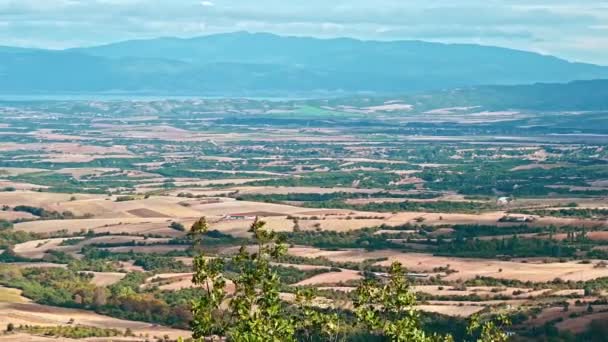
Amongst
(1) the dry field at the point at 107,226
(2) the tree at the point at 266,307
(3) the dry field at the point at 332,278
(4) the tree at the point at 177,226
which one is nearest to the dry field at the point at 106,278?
(3) the dry field at the point at 332,278

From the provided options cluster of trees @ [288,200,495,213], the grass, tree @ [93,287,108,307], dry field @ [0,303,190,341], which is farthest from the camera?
cluster of trees @ [288,200,495,213]

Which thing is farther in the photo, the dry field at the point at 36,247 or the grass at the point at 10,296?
the dry field at the point at 36,247

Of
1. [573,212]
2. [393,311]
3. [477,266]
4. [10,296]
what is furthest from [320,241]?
[393,311]

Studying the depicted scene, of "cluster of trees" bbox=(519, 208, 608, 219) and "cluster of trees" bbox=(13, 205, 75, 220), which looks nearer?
"cluster of trees" bbox=(519, 208, 608, 219)

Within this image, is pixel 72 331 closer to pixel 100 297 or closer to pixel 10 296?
pixel 100 297

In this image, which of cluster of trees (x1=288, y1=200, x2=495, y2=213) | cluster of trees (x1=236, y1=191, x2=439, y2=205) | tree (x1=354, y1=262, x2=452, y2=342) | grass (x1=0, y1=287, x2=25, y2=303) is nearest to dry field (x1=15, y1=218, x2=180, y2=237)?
cluster of trees (x1=236, y1=191, x2=439, y2=205)

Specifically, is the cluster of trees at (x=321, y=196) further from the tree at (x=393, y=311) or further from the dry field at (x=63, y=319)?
the tree at (x=393, y=311)

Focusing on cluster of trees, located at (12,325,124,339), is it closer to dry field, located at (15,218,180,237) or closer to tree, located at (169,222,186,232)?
dry field, located at (15,218,180,237)

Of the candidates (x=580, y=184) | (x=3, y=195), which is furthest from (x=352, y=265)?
(x=580, y=184)

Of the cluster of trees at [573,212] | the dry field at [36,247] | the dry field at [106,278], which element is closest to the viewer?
the dry field at [106,278]

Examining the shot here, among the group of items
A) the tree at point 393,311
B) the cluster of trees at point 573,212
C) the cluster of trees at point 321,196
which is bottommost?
the cluster of trees at point 321,196

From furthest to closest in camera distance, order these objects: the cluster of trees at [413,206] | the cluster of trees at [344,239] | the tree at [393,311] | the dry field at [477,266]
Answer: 1. the cluster of trees at [413,206]
2. the cluster of trees at [344,239]
3. the dry field at [477,266]
4. the tree at [393,311]
